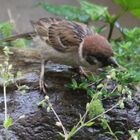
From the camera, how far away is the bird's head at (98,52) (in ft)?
7.86

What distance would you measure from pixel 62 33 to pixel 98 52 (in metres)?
0.37

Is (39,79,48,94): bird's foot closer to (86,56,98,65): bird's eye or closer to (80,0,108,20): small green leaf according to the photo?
(86,56,98,65): bird's eye

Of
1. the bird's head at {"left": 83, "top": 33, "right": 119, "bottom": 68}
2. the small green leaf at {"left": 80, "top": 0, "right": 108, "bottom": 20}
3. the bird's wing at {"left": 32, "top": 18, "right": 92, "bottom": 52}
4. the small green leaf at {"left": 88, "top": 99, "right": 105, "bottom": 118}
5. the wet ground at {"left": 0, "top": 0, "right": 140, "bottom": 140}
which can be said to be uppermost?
the small green leaf at {"left": 88, "top": 99, "right": 105, "bottom": 118}

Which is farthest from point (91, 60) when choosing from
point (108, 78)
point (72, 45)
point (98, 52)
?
point (108, 78)

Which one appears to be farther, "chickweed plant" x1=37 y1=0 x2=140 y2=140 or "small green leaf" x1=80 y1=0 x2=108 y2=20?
"small green leaf" x1=80 y1=0 x2=108 y2=20

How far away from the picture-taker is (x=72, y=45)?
263 centimetres

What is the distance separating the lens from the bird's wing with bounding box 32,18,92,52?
8.65 feet

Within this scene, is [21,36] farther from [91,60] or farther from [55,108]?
[55,108]

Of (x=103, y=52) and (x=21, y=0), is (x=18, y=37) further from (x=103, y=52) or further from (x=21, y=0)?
(x=21, y=0)

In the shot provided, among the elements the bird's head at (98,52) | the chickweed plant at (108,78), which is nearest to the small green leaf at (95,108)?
the chickweed plant at (108,78)

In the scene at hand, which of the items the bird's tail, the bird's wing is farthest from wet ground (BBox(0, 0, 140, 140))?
the bird's tail

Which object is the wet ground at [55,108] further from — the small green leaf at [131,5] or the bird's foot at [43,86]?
the small green leaf at [131,5]

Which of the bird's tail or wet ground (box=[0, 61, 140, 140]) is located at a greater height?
wet ground (box=[0, 61, 140, 140])

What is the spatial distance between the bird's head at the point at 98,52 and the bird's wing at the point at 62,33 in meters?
0.13
